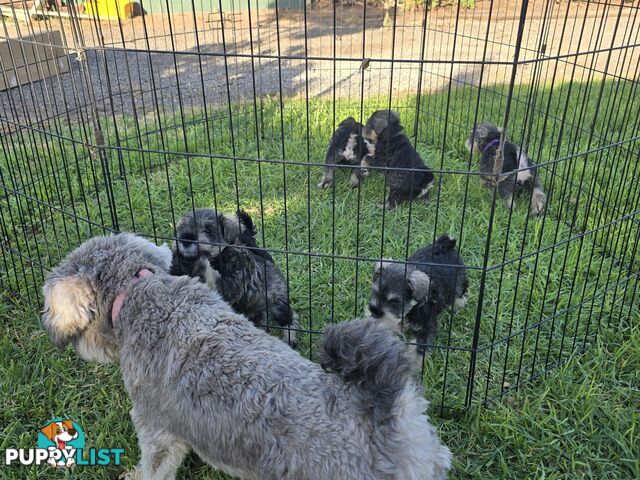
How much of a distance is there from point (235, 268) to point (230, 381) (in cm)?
155

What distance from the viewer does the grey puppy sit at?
205 cm

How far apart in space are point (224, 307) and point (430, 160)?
469 centimetres

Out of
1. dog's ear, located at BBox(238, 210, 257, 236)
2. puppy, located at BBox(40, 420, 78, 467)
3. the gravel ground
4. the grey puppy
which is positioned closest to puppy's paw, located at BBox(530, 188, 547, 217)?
the gravel ground

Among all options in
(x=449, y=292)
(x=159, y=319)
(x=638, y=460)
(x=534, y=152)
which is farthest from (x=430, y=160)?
(x=159, y=319)

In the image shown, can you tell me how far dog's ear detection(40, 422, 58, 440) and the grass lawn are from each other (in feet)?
0.26

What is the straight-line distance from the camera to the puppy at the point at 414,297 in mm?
3641

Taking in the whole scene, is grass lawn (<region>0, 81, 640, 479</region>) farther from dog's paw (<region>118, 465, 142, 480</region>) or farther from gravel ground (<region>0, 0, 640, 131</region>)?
gravel ground (<region>0, 0, 640, 131</region>)

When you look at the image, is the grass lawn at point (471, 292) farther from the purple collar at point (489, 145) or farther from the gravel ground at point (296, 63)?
the gravel ground at point (296, 63)

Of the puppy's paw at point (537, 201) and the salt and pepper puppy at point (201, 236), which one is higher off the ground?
the salt and pepper puppy at point (201, 236)

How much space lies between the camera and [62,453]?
9.93 feet

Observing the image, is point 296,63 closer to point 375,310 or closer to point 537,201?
point 537,201

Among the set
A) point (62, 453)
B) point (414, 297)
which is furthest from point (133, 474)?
point (414, 297)

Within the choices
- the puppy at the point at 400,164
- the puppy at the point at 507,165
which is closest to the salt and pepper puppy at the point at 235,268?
the puppy at the point at 400,164

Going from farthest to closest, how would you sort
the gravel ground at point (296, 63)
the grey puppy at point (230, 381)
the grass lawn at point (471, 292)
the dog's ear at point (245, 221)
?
the gravel ground at point (296, 63)
the dog's ear at point (245, 221)
the grass lawn at point (471, 292)
the grey puppy at point (230, 381)
